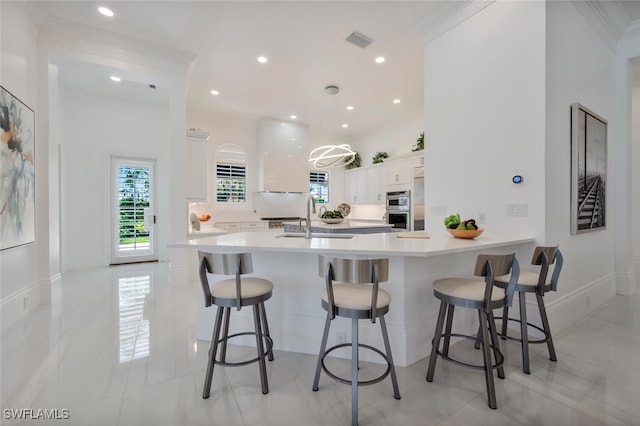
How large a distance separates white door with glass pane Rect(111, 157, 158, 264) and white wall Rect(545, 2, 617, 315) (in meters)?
6.67

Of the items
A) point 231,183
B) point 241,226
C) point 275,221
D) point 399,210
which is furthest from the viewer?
Answer: point 275,221

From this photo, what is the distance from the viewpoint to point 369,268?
146 cm

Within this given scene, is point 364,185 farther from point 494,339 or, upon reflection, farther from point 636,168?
point 494,339

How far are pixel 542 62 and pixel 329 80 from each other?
2949 mm

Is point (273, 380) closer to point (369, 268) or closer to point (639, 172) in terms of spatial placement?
point (369, 268)

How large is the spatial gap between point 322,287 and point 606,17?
167 inches

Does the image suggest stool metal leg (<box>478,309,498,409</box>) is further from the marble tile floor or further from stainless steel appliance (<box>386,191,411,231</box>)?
stainless steel appliance (<box>386,191,411,231</box>)

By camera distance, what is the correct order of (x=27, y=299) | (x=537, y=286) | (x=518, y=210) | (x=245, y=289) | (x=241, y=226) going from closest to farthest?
1. (x=245, y=289)
2. (x=537, y=286)
3. (x=518, y=210)
4. (x=27, y=299)
5. (x=241, y=226)

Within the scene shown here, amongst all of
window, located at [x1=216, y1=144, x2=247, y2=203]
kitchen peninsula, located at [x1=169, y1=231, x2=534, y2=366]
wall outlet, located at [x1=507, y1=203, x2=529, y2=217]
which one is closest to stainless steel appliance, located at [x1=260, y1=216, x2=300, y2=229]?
window, located at [x1=216, y1=144, x2=247, y2=203]

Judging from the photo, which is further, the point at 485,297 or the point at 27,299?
the point at 27,299

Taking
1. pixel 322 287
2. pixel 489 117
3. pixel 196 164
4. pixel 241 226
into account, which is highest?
pixel 489 117

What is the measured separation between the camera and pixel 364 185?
7.26 m

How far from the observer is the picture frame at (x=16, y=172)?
2432 mm

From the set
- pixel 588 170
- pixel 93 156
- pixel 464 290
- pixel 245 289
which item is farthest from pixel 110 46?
pixel 588 170
